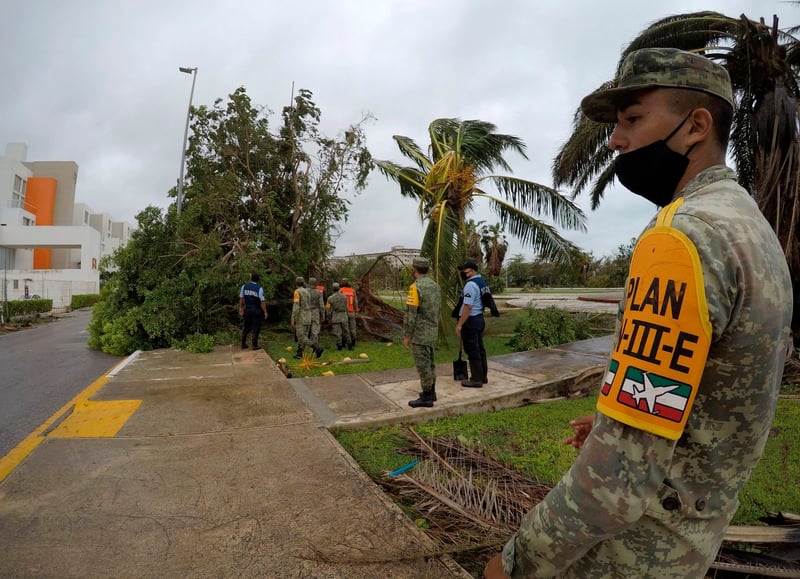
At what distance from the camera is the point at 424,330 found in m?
5.61

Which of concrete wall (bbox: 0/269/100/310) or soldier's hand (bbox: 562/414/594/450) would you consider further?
concrete wall (bbox: 0/269/100/310)

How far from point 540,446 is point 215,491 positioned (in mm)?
2834

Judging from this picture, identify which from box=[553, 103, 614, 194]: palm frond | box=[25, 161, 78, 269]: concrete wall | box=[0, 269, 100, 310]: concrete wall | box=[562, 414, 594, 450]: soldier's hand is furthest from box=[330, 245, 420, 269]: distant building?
box=[25, 161, 78, 269]: concrete wall

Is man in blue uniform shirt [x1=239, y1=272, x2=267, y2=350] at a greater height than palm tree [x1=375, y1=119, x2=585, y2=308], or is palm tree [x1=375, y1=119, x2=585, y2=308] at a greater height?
palm tree [x1=375, y1=119, x2=585, y2=308]

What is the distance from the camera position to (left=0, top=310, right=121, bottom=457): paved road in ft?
17.4

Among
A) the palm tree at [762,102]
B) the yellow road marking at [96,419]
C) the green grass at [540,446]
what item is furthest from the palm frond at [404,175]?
the yellow road marking at [96,419]

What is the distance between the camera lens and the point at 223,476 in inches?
135

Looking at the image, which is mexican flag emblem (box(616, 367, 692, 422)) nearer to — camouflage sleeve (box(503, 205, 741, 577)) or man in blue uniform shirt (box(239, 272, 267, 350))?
camouflage sleeve (box(503, 205, 741, 577))

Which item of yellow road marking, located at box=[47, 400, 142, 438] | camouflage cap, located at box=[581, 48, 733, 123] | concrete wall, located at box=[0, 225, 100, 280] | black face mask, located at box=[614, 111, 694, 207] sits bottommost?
yellow road marking, located at box=[47, 400, 142, 438]

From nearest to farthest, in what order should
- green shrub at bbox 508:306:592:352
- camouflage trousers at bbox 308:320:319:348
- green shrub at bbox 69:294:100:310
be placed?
camouflage trousers at bbox 308:320:319:348, green shrub at bbox 508:306:592:352, green shrub at bbox 69:294:100:310

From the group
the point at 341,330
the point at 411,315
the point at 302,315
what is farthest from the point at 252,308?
the point at 411,315

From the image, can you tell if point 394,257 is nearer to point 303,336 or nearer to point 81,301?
point 303,336

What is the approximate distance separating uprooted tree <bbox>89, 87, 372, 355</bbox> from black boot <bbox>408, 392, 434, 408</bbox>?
7.15 m

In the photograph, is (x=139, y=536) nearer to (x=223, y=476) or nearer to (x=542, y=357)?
(x=223, y=476)
